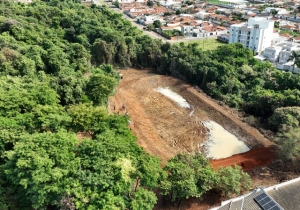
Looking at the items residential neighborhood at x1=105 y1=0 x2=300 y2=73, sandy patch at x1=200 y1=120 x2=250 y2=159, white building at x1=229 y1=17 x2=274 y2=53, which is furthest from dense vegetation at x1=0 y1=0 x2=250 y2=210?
white building at x1=229 y1=17 x2=274 y2=53

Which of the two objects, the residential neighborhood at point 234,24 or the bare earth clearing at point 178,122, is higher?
the residential neighborhood at point 234,24

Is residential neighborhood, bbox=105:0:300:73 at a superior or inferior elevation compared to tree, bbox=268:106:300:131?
superior

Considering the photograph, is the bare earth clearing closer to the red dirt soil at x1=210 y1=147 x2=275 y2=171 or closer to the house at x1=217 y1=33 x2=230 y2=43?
the red dirt soil at x1=210 y1=147 x2=275 y2=171

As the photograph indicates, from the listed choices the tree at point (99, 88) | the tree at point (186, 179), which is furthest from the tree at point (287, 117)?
the tree at point (99, 88)

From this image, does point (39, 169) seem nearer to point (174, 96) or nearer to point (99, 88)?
point (99, 88)

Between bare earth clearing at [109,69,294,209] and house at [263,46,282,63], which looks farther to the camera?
house at [263,46,282,63]

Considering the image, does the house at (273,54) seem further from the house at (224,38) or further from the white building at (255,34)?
the house at (224,38)

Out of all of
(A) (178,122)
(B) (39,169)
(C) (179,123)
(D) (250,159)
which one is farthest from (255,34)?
(B) (39,169)

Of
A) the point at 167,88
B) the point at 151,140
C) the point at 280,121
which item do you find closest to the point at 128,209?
the point at 151,140
